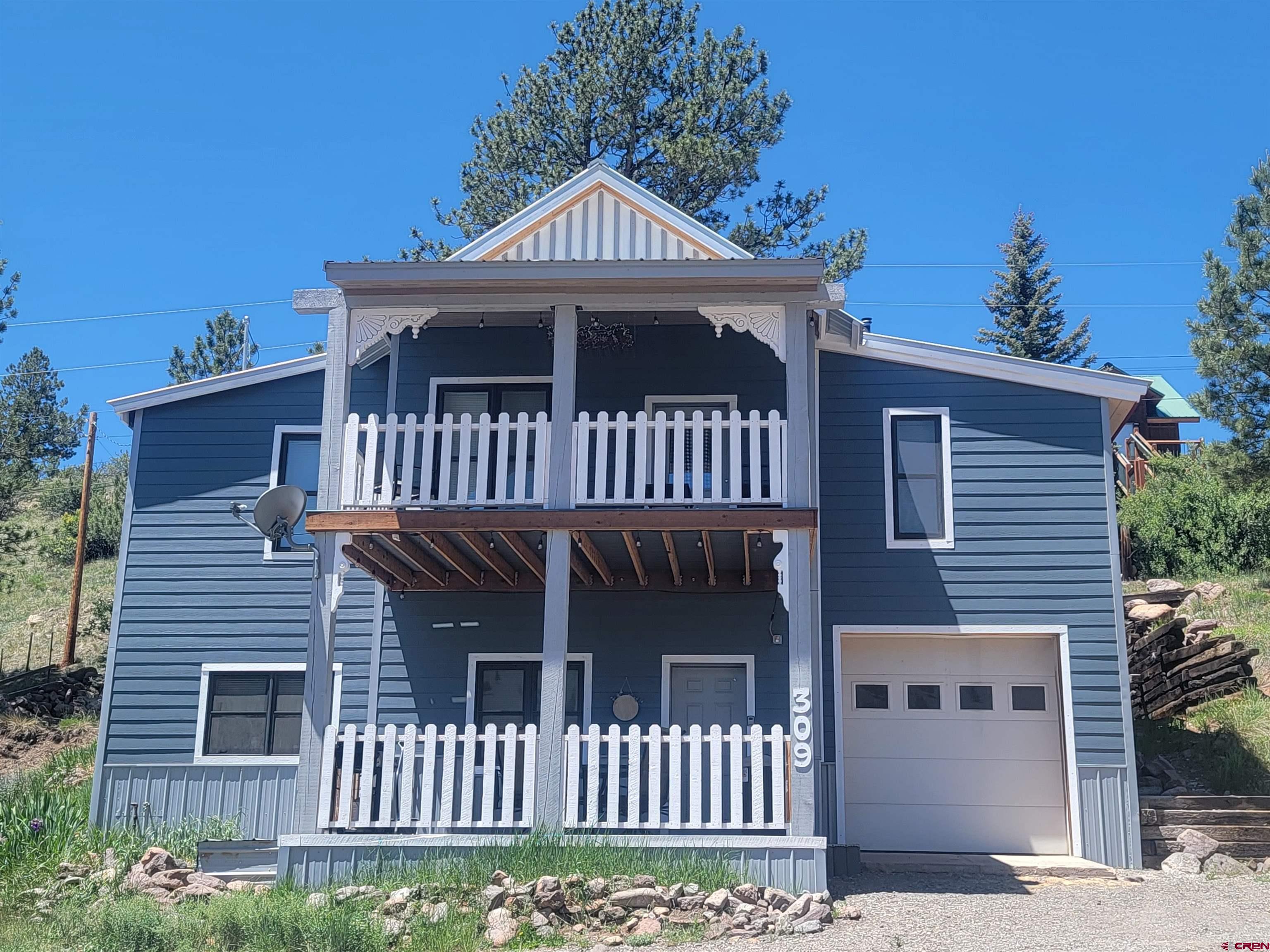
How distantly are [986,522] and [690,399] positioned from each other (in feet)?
11.9

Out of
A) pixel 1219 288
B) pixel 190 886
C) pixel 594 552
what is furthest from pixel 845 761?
pixel 1219 288

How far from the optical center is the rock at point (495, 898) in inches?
380

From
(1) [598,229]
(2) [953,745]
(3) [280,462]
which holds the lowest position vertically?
(2) [953,745]

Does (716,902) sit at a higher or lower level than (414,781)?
lower

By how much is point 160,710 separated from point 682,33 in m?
16.9

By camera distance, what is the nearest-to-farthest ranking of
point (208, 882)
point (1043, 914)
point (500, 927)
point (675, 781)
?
point (500, 927)
point (1043, 914)
point (675, 781)
point (208, 882)

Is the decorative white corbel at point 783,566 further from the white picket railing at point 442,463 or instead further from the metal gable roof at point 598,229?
the metal gable roof at point 598,229

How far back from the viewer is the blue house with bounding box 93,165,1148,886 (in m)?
13.6

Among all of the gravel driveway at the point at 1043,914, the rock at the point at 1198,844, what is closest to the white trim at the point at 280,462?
the gravel driveway at the point at 1043,914

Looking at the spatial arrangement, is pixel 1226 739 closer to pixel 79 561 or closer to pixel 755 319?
pixel 755 319

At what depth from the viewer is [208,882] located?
1101 centimetres

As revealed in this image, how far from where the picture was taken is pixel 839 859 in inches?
502

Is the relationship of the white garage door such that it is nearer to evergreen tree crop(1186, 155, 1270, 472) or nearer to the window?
the window

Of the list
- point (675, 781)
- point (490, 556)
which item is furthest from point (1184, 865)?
point (490, 556)
